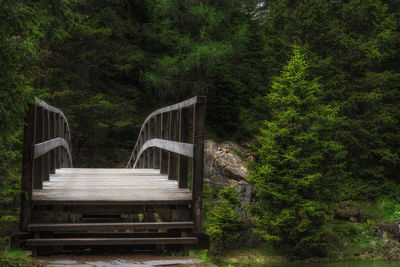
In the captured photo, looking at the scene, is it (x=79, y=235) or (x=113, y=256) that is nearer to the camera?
(x=113, y=256)

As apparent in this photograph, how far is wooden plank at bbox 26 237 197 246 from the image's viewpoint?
15.9 feet

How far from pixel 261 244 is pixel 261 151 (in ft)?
15.3

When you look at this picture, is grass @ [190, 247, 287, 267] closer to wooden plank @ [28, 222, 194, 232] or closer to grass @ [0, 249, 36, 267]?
wooden plank @ [28, 222, 194, 232]

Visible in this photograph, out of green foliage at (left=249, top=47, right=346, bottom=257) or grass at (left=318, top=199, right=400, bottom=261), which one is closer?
green foliage at (left=249, top=47, right=346, bottom=257)

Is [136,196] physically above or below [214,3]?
below

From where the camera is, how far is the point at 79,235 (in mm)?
5555

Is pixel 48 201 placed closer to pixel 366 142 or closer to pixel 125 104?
pixel 125 104

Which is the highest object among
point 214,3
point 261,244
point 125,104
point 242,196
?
point 214,3

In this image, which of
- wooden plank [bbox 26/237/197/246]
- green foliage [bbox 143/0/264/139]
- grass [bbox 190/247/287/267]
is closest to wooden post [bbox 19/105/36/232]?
wooden plank [bbox 26/237/197/246]

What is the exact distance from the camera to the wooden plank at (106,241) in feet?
15.9

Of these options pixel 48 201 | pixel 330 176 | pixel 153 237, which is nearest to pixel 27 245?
pixel 48 201

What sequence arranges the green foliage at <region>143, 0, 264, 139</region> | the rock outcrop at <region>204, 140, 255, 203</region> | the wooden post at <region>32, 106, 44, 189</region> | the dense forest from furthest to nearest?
the green foliage at <region>143, 0, 264, 139</region> < the rock outcrop at <region>204, 140, 255, 203</region> < the dense forest < the wooden post at <region>32, 106, 44, 189</region>

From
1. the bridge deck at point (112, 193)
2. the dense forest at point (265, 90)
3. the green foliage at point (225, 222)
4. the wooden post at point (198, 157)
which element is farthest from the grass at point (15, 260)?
the green foliage at point (225, 222)

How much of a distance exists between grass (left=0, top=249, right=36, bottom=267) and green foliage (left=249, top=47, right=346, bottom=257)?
19070 mm
